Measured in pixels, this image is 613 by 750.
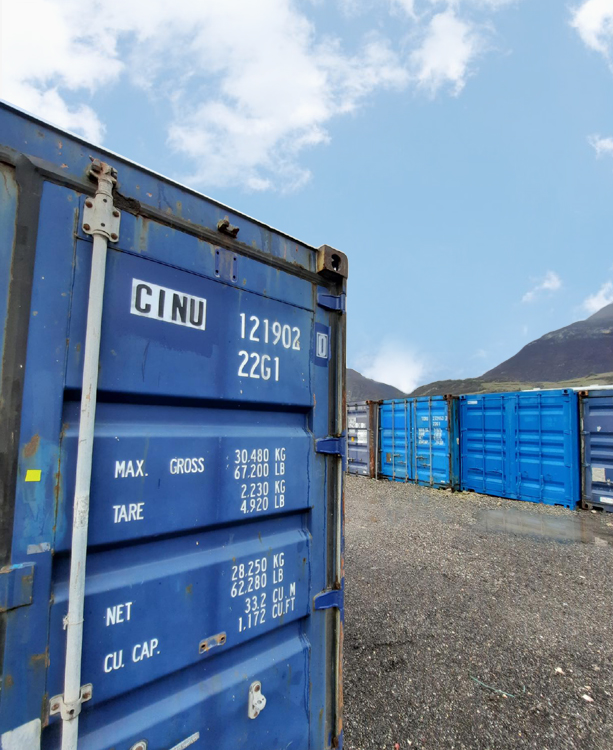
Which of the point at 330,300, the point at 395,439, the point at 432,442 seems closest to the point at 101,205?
the point at 330,300

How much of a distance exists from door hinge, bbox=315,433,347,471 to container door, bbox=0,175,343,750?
16mm

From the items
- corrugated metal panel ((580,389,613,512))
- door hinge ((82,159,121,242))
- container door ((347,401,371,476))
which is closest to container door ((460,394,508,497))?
corrugated metal panel ((580,389,613,512))

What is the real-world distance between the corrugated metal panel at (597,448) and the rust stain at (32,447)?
10.0 m

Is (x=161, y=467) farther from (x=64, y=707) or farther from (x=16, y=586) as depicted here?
(x=64, y=707)

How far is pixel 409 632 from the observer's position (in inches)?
151

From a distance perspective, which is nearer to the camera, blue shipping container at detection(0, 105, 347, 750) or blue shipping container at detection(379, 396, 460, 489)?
blue shipping container at detection(0, 105, 347, 750)

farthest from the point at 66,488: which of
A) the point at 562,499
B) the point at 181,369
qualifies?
the point at 562,499

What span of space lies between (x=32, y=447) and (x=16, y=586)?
1.33ft

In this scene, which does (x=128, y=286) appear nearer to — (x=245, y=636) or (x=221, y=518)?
(x=221, y=518)

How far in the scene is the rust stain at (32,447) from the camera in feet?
4.10

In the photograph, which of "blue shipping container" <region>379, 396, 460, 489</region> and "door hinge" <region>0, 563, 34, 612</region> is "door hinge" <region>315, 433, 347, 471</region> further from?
"blue shipping container" <region>379, 396, 460, 489</region>

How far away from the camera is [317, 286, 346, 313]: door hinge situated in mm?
2283

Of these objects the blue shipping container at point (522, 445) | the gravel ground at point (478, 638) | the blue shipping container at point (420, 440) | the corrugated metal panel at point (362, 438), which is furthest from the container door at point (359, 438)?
the gravel ground at point (478, 638)

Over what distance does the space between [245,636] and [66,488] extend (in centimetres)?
106
